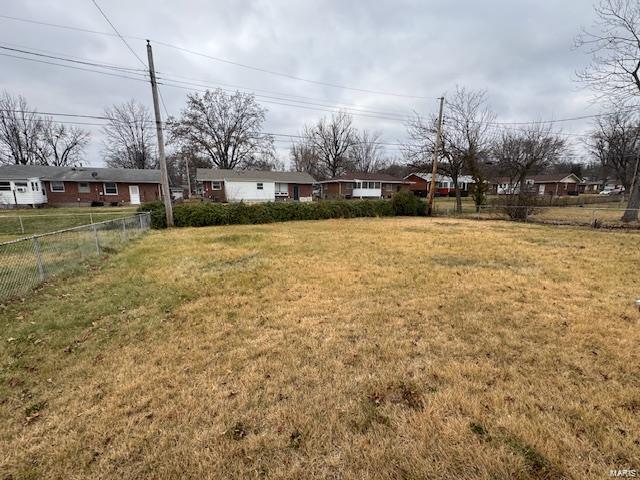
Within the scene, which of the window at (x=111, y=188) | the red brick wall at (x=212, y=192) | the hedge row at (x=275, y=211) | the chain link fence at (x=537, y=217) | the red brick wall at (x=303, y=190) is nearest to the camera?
the chain link fence at (x=537, y=217)

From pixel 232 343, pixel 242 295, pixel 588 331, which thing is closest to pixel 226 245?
pixel 242 295

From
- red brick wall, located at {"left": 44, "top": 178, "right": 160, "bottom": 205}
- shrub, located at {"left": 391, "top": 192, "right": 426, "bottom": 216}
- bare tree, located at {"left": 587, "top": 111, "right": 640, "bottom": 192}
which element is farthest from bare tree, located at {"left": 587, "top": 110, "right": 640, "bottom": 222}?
red brick wall, located at {"left": 44, "top": 178, "right": 160, "bottom": 205}

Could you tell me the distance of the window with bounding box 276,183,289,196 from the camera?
113 feet

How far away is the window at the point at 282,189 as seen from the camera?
1354 inches

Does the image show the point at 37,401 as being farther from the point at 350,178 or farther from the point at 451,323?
the point at 350,178

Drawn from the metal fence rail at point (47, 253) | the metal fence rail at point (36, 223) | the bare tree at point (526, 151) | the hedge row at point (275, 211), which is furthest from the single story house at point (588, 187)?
the metal fence rail at point (36, 223)

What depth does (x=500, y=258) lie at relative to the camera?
799cm

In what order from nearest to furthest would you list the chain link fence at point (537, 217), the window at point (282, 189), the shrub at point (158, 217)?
the chain link fence at point (537, 217) < the shrub at point (158, 217) < the window at point (282, 189)

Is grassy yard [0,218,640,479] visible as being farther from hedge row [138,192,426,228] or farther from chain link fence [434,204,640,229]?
chain link fence [434,204,640,229]

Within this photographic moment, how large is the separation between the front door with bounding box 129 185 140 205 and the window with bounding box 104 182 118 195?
1.27 metres

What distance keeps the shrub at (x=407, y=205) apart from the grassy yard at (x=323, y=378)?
1683cm

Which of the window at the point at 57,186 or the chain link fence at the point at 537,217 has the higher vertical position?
the window at the point at 57,186

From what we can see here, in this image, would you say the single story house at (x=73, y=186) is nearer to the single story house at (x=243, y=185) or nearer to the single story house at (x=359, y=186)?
the single story house at (x=243, y=185)

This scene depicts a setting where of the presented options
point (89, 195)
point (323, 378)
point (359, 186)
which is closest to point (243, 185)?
point (89, 195)
